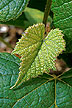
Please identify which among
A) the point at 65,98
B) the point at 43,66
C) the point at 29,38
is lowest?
the point at 65,98

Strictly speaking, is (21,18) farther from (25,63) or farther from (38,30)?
(25,63)

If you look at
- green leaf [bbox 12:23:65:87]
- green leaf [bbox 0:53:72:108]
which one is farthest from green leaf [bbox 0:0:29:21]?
green leaf [bbox 0:53:72:108]

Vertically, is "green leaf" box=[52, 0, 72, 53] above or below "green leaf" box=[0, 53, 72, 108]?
above

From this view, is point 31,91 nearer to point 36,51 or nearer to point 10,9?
point 36,51

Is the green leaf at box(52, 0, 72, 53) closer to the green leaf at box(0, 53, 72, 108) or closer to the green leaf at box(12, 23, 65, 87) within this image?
the green leaf at box(12, 23, 65, 87)

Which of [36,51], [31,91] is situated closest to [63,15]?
[36,51]

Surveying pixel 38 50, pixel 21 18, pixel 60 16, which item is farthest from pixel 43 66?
pixel 21 18
